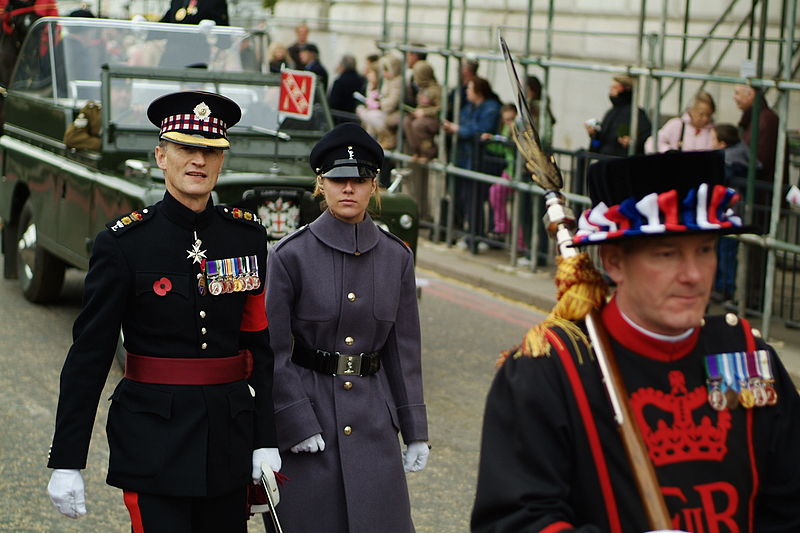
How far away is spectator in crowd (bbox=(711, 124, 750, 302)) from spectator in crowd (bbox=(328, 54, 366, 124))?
725 centimetres

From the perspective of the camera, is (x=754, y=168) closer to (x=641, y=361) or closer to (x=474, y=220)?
(x=474, y=220)

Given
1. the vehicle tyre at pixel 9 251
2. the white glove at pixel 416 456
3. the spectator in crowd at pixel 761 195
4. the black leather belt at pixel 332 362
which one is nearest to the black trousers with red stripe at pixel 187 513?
the black leather belt at pixel 332 362

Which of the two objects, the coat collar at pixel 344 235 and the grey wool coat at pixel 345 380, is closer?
the grey wool coat at pixel 345 380

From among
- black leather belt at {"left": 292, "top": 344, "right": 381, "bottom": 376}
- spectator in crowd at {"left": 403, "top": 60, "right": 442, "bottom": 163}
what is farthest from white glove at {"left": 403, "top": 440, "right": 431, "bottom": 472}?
spectator in crowd at {"left": 403, "top": 60, "right": 442, "bottom": 163}

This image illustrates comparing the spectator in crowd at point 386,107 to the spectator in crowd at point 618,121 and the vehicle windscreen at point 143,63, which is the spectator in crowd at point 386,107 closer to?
the spectator in crowd at point 618,121

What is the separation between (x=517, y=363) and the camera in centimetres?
290

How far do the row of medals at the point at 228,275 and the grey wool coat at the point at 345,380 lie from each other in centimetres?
29

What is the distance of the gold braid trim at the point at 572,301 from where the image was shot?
2934 mm

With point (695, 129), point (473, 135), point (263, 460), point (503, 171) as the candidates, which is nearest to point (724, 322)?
point (263, 460)

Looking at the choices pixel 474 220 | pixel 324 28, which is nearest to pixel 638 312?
pixel 474 220

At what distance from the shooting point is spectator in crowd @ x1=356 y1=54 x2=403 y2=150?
51.8ft

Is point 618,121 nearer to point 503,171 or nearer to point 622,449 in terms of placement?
point 503,171

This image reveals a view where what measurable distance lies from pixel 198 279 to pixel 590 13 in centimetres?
1424

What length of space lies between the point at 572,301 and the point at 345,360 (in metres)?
1.97
